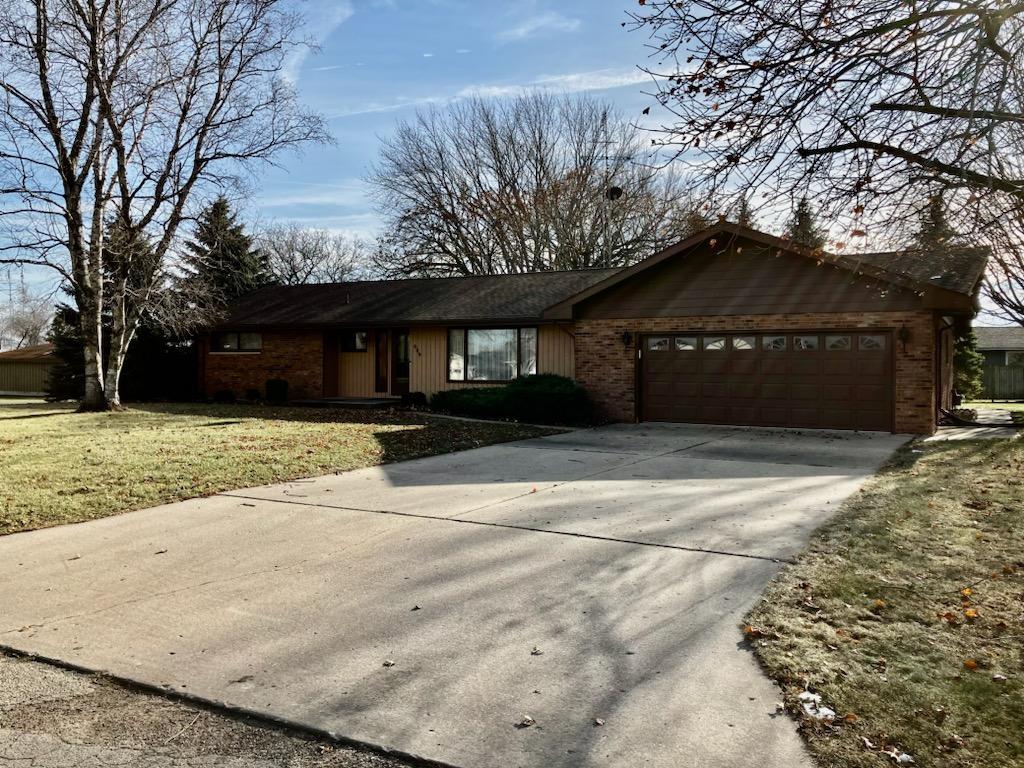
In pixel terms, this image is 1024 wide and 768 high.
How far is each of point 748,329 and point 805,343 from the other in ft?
3.88

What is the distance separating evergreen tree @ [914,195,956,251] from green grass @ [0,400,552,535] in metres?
7.31

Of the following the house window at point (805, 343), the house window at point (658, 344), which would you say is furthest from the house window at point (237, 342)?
the house window at point (805, 343)

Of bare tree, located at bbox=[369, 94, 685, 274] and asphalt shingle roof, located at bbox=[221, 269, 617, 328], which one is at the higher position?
bare tree, located at bbox=[369, 94, 685, 274]

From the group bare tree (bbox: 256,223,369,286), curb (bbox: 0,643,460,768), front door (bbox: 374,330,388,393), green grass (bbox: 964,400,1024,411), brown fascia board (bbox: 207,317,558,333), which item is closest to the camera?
curb (bbox: 0,643,460,768)

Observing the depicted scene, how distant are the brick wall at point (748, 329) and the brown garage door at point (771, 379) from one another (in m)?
0.21

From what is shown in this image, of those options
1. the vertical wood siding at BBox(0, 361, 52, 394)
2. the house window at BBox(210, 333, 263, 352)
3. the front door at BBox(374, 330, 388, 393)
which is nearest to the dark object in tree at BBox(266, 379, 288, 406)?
the house window at BBox(210, 333, 263, 352)

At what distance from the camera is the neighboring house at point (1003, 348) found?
4044cm

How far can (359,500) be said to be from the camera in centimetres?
779

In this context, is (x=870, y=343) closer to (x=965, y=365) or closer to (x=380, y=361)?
(x=380, y=361)

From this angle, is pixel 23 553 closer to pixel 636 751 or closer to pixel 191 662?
pixel 191 662

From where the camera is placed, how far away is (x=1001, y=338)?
4256 centimetres

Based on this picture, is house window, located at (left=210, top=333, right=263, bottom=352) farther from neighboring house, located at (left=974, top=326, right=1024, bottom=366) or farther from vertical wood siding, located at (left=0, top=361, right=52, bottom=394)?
neighboring house, located at (left=974, top=326, right=1024, bottom=366)

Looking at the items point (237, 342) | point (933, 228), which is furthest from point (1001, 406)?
point (237, 342)

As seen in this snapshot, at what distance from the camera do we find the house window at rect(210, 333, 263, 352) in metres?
22.8
